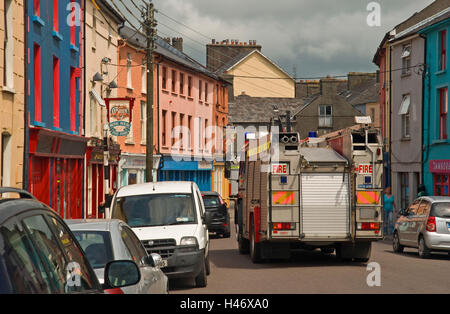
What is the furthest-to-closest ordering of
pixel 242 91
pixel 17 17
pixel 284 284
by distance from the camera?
pixel 242 91 < pixel 17 17 < pixel 284 284

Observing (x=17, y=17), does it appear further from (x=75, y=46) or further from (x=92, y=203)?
(x=92, y=203)

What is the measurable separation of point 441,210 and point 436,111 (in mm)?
15244

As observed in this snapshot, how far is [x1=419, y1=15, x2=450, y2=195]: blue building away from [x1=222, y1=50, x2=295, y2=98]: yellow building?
44738mm

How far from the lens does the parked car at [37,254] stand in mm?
3418

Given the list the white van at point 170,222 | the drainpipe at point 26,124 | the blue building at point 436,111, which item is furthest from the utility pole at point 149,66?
the blue building at point 436,111

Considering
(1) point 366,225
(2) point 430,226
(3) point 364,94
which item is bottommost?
(2) point 430,226

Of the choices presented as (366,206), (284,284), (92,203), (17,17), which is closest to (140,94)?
(92,203)

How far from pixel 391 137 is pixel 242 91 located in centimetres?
4487

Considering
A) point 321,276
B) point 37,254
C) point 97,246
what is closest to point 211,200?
point 321,276

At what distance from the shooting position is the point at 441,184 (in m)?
34.4

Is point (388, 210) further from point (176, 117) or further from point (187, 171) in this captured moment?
point (187, 171)

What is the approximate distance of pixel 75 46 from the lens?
30.8 m

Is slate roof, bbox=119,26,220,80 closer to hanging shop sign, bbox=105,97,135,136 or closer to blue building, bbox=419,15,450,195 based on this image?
hanging shop sign, bbox=105,97,135,136

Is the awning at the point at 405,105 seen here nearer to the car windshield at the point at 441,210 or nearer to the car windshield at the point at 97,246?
the car windshield at the point at 441,210
